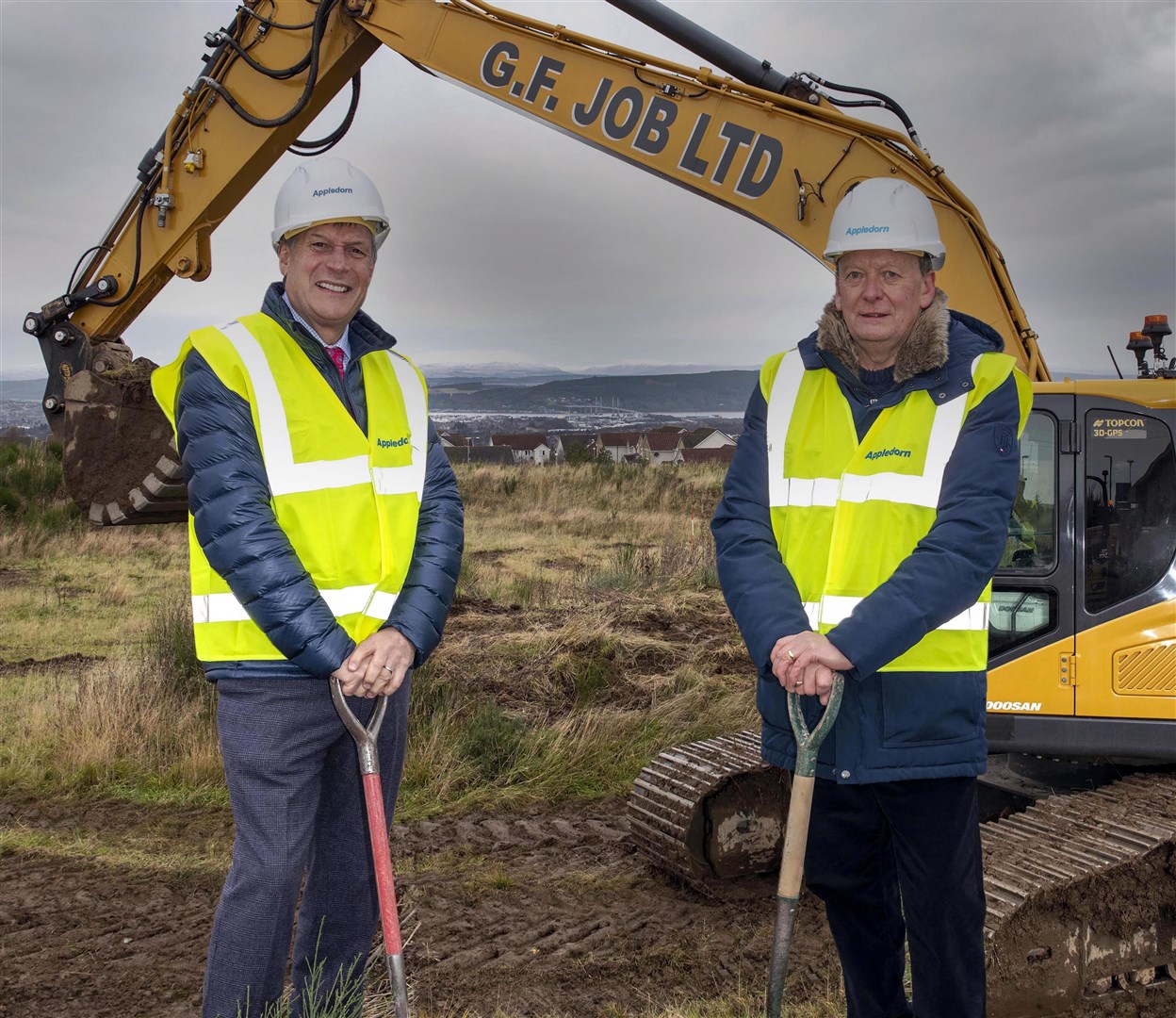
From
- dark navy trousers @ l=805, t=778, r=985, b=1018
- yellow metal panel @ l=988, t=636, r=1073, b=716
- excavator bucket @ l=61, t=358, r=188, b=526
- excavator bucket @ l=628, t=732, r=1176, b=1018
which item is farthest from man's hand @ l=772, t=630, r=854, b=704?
excavator bucket @ l=61, t=358, r=188, b=526

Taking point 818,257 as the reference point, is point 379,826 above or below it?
below

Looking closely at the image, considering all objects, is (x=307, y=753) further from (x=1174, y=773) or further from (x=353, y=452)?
(x=1174, y=773)

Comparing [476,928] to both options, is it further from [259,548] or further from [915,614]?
[915,614]

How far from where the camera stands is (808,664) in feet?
8.33

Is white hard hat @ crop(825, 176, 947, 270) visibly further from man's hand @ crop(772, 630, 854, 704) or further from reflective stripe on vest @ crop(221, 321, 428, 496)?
reflective stripe on vest @ crop(221, 321, 428, 496)

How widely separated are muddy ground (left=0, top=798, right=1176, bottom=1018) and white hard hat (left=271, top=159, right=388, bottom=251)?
93.9 inches

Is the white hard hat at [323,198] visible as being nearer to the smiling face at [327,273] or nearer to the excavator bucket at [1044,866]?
the smiling face at [327,273]

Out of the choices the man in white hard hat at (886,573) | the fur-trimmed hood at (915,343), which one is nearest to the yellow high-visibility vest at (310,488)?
the man in white hard hat at (886,573)

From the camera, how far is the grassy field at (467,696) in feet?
18.9

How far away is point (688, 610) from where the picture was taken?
Result: 9023 mm

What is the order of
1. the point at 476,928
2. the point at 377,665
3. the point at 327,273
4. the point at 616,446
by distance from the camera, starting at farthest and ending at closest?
the point at 616,446, the point at 476,928, the point at 327,273, the point at 377,665

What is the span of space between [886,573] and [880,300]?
0.66m

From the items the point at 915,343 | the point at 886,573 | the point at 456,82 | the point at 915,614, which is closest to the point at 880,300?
the point at 915,343

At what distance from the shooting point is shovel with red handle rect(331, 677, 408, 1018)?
2.55m
